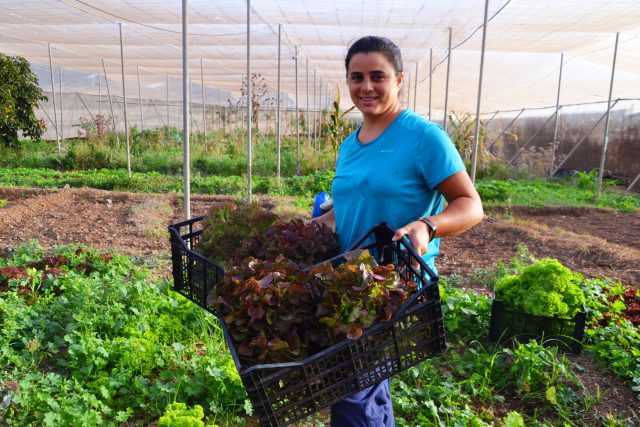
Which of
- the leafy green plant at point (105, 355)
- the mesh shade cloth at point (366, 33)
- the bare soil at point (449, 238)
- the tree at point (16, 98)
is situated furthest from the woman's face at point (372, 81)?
the tree at point (16, 98)

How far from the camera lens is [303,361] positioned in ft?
4.18

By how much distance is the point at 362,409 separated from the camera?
1688mm

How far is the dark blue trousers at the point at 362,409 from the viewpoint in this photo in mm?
1680

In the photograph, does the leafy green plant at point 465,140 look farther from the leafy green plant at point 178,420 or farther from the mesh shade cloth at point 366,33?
the leafy green plant at point 178,420

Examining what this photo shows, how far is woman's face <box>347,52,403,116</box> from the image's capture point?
184 centimetres

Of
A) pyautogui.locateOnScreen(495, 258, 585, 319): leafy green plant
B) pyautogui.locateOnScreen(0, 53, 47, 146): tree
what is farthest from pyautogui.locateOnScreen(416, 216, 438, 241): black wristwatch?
pyautogui.locateOnScreen(0, 53, 47, 146): tree

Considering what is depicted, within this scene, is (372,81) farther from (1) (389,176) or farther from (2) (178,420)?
(2) (178,420)

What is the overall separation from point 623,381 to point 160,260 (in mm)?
3882

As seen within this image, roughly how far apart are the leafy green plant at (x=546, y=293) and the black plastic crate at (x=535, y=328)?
46 millimetres

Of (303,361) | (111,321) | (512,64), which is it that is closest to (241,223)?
(303,361)

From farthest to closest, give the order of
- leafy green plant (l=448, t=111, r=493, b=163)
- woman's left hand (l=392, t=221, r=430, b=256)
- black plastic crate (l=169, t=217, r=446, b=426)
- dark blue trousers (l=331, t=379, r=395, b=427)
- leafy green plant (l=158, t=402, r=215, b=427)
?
leafy green plant (l=448, t=111, r=493, b=163) < leafy green plant (l=158, t=402, r=215, b=427) < dark blue trousers (l=331, t=379, r=395, b=427) < woman's left hand (l=392, t=221, r=430, b=256) < black plastic crate (l=169, t=217, r=446, b=426)

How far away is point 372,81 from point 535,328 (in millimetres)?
2420

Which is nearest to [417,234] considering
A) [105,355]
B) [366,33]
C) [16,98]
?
[105,355]

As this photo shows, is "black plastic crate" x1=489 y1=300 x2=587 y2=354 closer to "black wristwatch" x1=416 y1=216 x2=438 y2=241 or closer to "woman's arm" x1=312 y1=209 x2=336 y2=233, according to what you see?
"woman's arm" x1=312 y1=209 x2=336 y2=233
